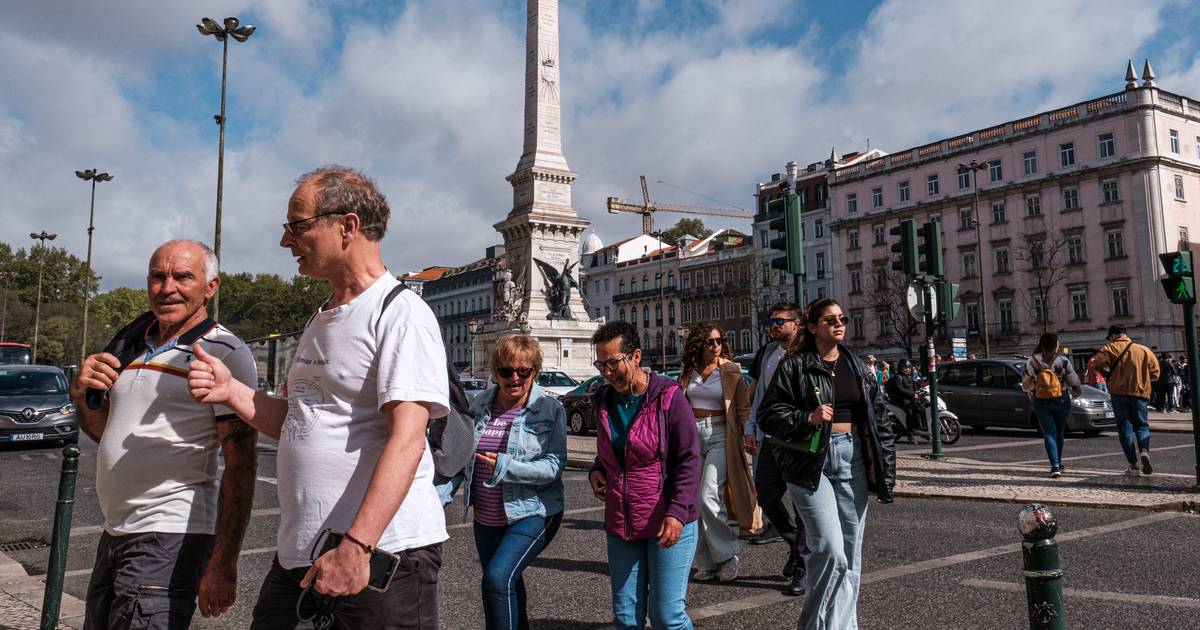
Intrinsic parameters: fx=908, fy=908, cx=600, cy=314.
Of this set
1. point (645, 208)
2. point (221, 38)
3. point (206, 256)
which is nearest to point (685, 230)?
point (645, 208)

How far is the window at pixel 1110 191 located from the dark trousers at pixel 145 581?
179 ft

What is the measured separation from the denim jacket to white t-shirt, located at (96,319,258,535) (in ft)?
4.48

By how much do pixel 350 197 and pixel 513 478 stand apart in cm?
188

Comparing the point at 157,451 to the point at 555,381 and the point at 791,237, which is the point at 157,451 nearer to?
the point at 791,237

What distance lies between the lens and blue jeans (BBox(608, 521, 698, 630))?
3668mm

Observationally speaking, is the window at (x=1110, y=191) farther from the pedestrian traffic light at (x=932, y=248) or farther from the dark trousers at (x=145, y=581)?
the dark trousers at (x=145, y=581)

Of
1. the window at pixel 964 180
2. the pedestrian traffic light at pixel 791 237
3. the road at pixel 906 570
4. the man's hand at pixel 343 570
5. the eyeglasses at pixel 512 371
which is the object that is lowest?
the road at pixel 906 570

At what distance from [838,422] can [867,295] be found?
59344 mm

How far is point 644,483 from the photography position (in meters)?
3.90

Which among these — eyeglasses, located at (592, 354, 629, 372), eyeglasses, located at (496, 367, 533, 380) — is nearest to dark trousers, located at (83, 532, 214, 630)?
eyeglasses, located at (496, 367, 533, 380)

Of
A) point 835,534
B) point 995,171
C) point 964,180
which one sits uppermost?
point 995,171

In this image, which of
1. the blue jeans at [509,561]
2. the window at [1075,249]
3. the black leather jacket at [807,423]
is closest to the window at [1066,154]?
the window at [1075,249]

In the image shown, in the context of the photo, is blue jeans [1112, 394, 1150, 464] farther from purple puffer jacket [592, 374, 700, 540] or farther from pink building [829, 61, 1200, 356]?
pink building [829, 61, 1200, 356]

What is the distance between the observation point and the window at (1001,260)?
54.5 meters
